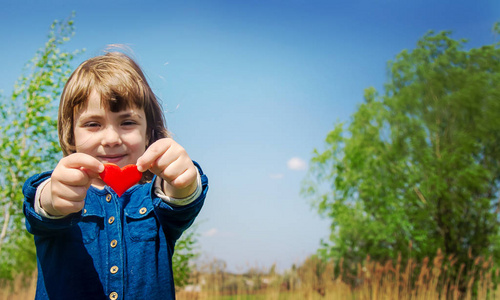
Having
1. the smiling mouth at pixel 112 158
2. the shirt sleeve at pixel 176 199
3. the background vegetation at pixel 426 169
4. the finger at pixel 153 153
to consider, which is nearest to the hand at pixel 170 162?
the finger at pixel 153 153

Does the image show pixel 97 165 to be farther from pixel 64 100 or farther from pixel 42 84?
pixel 42 84

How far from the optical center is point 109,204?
1713 millimetres

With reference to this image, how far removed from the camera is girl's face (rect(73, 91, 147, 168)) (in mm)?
1728

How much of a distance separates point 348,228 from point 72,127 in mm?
13419

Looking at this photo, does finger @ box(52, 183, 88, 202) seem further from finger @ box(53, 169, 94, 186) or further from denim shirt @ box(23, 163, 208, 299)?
denim shirt @ box(23, 163, 208, 299)

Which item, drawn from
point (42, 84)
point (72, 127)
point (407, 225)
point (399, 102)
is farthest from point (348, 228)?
point (72, 127)

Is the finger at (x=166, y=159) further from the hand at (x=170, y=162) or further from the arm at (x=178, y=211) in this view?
the arm at (x=178, y=211)

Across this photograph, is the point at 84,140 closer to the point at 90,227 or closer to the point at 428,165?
the point at 90,227

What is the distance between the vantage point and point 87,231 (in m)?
1.64

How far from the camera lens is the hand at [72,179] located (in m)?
1.27

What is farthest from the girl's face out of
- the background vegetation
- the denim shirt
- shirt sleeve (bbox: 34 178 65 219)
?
the background vegetation

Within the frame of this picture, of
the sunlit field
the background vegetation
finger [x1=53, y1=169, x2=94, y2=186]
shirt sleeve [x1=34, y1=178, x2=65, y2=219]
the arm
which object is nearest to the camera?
finger [x1=53, y1=169, x2=94, y2=186]

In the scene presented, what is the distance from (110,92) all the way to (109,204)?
45cm

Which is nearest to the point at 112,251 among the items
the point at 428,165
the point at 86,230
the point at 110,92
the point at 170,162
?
the point at 86,230
